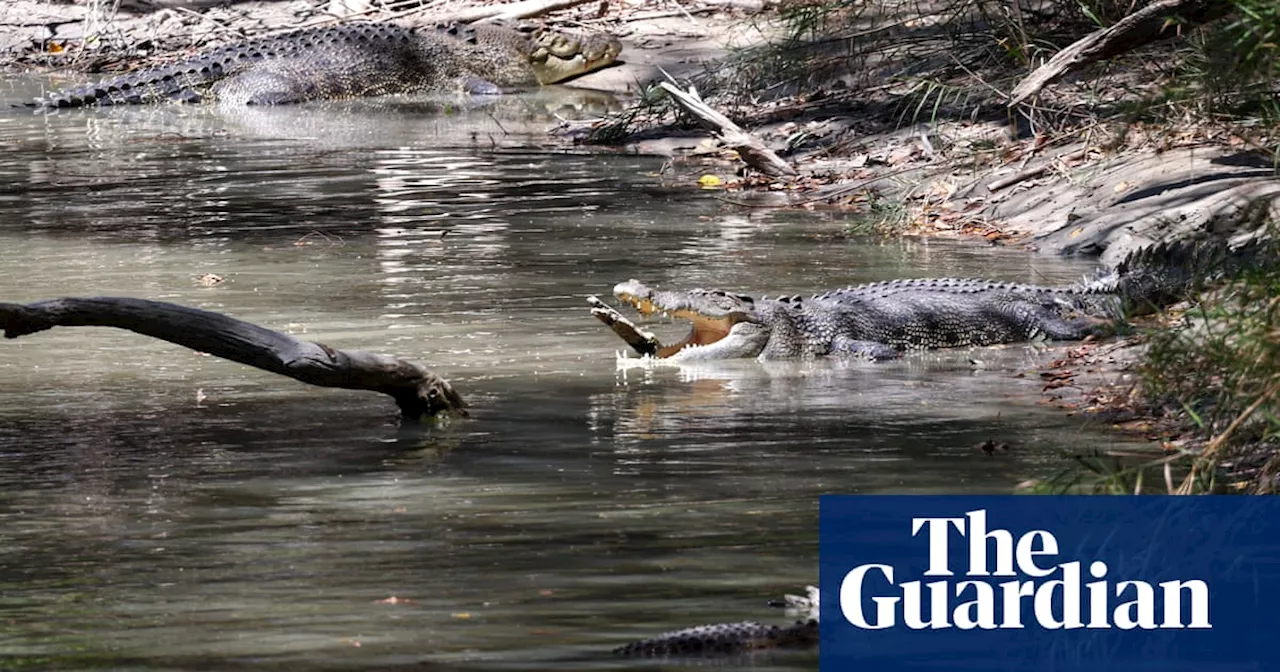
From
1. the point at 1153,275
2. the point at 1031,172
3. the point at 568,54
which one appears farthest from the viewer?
the point at 568,54

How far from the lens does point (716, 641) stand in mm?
4848

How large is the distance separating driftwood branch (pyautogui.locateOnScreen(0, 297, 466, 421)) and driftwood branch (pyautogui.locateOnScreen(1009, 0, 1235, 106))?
264 centimetres

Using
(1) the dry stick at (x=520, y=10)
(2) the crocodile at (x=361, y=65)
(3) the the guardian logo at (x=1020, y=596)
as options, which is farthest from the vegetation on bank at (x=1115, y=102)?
(1) the dry stick at (x=520, y=10)

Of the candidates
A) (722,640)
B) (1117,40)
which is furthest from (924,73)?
(722,640)

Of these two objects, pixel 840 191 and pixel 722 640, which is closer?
pixel 722 640

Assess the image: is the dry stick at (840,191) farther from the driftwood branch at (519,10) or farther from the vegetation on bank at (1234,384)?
the driftwood branch at (519,10)

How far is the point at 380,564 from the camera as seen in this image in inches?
228

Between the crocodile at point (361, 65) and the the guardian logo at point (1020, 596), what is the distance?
1981 centimetres

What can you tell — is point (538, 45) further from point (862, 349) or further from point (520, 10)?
point (862, 349)

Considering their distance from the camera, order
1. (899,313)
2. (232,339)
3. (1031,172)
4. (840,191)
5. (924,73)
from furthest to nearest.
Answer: (924,73), (840,191), (1031,172), (899,313), (232,339)

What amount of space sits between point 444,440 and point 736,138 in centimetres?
820

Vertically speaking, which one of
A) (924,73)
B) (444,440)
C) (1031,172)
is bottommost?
(444,440)

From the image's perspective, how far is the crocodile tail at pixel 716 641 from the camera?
15.9 feet

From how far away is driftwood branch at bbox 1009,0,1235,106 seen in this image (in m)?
7.80
